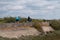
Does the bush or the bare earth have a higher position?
the bare earth

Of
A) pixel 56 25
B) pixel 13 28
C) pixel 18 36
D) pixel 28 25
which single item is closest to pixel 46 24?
pixel 56 25

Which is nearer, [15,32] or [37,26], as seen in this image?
[15,32]

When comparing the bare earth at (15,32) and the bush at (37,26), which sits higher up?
the bare earth at (15,32)

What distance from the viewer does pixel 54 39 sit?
2767 cm

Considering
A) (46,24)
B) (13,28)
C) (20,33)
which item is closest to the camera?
(20,33)

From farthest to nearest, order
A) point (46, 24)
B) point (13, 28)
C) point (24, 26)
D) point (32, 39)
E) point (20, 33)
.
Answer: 1. point (46, 24)
2. point (24, 26)
3. point (13, 28)
4. point (20, 33)
5. point (32, 39)

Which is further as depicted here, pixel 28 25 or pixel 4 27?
pixel 28 25

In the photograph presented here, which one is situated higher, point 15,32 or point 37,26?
point 15,32

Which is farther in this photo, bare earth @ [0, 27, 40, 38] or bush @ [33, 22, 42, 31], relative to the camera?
bush @ [33, 22, 42, 31]

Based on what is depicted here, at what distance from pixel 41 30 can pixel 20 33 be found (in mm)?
6128

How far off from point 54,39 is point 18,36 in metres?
4.64

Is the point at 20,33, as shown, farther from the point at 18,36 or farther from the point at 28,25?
the point at 28,25

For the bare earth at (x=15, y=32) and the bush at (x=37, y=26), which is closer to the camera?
the bare earth at (x=15, y=32)

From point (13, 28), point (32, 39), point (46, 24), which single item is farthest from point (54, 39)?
point (46, 24)
